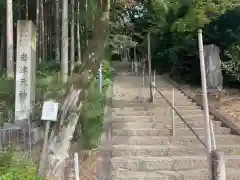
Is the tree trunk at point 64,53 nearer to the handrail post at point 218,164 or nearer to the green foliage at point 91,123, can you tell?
the green foliage at point 91,123

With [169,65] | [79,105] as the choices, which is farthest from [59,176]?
[169,65]

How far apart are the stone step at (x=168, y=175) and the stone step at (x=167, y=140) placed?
0.89 metres

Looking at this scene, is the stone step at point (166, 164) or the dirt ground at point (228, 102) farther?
the dirt ground at point (228, 102)

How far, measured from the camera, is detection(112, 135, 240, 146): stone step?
6219 mm

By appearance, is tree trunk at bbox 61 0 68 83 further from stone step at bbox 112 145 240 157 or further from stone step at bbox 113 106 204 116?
stone step at bbox 113 106 204 116

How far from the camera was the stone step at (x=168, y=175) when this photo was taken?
204 inches

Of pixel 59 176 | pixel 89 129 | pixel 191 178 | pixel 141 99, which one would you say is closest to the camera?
pixel 59 176

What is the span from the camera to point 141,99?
927 centimetres

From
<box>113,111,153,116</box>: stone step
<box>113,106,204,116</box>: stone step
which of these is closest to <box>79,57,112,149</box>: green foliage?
<box>113,111,153,116</box>: stone step

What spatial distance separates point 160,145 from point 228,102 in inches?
137

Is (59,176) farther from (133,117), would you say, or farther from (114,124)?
(133,117)

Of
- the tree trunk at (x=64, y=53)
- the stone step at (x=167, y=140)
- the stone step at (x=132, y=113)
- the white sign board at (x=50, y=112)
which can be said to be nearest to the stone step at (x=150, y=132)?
the stone step at (x=167, y=140)

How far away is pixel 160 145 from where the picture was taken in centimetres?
616

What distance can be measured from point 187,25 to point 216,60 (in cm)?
620
